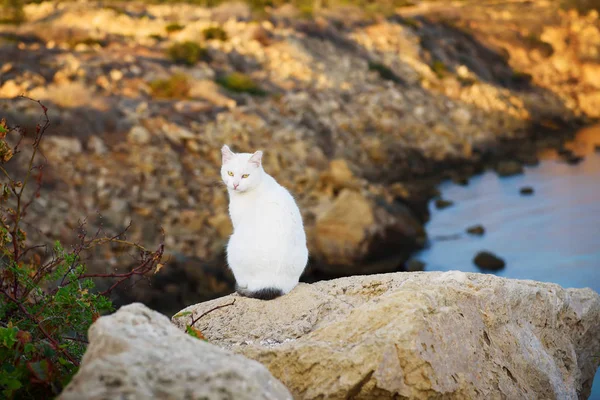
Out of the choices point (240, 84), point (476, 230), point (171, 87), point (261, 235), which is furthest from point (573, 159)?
point (261, 235)

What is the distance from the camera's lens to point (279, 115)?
20266 millimetres

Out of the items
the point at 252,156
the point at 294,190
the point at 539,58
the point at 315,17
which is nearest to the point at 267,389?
the point at 252,156

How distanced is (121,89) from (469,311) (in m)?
16.4

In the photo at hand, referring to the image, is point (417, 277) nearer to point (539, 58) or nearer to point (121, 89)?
point (121, 89)

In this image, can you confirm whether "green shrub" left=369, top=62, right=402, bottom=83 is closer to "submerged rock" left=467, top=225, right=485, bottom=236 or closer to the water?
the water

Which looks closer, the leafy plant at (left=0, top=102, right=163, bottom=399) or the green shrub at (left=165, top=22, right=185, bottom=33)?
the leafy plant at (left=0, top=102, right=163, bottom=399)

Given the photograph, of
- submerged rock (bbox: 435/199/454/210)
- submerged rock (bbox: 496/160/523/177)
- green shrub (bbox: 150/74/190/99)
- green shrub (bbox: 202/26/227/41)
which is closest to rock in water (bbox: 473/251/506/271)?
submerged rock (bbox: 435/199/454/210)

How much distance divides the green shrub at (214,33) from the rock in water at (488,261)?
14911 millimetres

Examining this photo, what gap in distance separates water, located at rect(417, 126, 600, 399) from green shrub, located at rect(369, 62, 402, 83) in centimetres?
668

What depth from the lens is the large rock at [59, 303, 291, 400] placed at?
2617 millimetres

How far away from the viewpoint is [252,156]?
18.1 ft

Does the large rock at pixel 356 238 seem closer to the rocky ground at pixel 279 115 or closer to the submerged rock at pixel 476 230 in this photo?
the rocky ground at pixel 279 115

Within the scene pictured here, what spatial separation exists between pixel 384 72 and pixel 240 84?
878 centimetres

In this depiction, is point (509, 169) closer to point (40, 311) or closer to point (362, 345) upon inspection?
point (362, 345)
